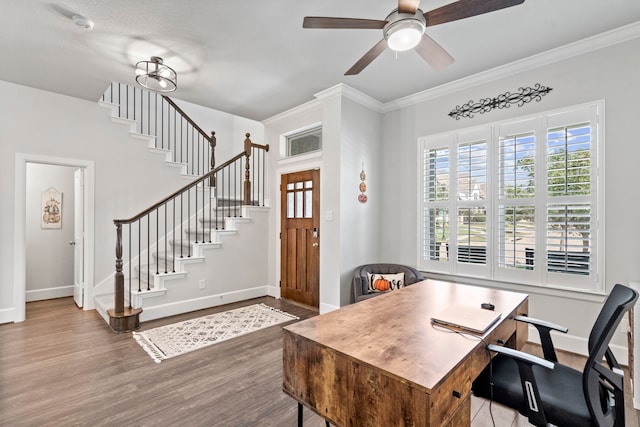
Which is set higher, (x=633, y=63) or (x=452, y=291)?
(x=633, y=63)

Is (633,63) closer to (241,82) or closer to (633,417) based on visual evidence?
(633,417)

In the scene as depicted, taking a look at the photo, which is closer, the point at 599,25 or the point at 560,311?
the point at 599,25

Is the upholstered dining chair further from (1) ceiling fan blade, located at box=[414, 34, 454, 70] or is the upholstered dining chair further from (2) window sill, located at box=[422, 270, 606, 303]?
(1) ceiling fan blade, located at box=[414, 34, 454, 70]

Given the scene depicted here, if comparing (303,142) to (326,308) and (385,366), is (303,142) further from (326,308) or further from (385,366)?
(385,366)

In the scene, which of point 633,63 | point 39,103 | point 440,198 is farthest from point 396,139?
point 39,103

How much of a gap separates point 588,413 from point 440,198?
286cm

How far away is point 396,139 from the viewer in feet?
14.3

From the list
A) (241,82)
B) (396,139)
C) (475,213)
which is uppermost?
(241,82)

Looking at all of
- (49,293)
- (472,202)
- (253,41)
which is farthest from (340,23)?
(49,293)

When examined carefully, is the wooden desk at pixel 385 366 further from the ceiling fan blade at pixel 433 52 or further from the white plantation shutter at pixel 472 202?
the white plantation shutter at pixel 472 202

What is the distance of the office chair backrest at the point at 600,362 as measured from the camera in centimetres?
116

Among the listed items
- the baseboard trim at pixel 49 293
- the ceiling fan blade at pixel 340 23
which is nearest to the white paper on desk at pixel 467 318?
the ceiling fan blade at pixel 340 23

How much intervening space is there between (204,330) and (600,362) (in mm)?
3411

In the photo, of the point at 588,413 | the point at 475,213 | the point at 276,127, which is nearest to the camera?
the point at 588,413
